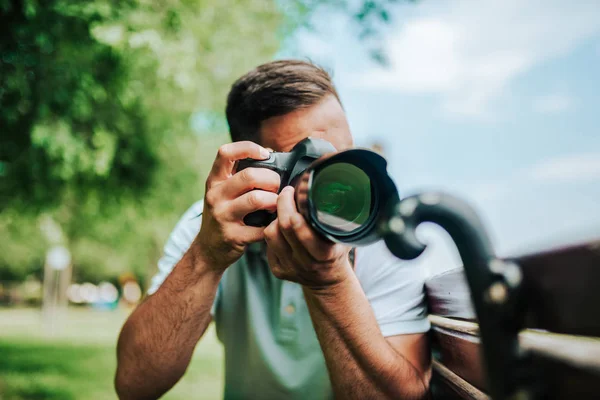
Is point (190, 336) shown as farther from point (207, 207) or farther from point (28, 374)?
point (28, 374)

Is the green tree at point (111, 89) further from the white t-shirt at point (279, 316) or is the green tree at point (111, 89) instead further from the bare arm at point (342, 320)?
the bare arm at point (342, 320)

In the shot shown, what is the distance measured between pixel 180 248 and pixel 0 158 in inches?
155

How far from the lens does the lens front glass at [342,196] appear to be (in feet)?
3.14

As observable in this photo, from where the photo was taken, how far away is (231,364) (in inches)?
70.8

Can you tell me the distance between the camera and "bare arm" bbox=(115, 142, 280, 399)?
127 centimetres

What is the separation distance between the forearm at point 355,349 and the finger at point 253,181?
0.85 ft

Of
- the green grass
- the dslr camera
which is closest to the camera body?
the dslr camera

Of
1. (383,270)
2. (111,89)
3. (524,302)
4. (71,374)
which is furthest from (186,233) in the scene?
(71,374)

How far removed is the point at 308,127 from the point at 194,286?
549 mm

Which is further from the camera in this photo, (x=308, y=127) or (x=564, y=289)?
(x=308, y=127)

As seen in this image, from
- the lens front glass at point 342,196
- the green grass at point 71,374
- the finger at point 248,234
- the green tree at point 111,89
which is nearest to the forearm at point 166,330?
the finger at point 248,234

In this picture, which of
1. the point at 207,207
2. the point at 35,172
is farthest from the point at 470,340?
the point at 35,172

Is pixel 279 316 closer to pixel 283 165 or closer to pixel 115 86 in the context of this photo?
pixel 283 165

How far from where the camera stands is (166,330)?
1.48 metres
